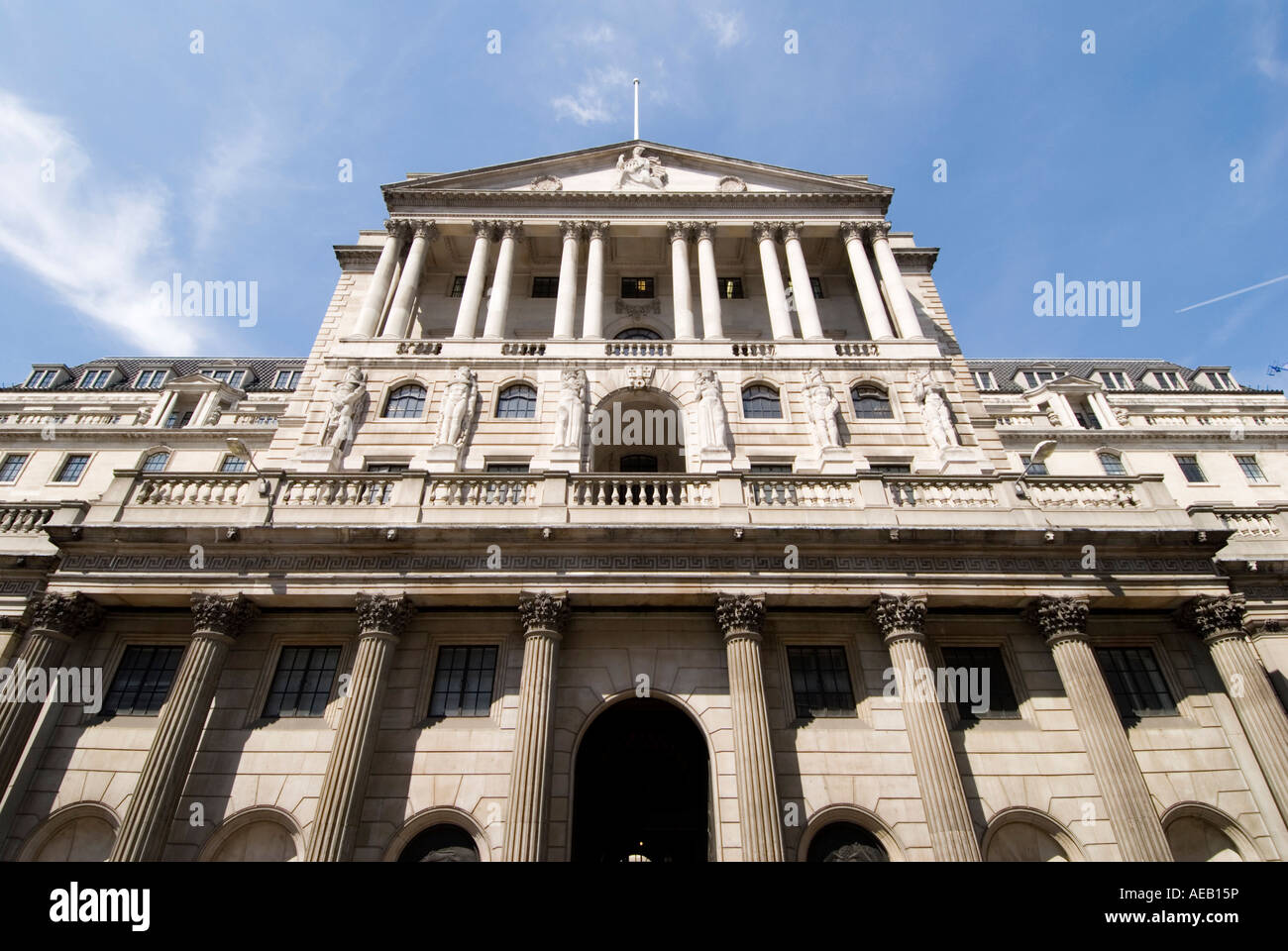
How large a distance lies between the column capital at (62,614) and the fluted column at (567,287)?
16.0 m

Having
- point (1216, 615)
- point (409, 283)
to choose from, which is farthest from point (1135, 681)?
point (409, 283)

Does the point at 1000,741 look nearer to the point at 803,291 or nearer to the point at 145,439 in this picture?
the point at 803,291

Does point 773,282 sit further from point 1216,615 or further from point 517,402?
point 1216,615

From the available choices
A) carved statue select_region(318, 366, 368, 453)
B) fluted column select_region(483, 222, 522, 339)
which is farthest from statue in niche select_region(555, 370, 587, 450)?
carved statue select_region(318, 366, 368, 453)

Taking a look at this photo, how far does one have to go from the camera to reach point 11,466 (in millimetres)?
37219

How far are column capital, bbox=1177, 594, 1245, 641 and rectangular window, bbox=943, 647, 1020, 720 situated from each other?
200 inches

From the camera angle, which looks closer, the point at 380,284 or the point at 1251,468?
the point at 380,284

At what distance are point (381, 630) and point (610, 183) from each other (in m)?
22.9

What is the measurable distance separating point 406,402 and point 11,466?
30175 millimetres

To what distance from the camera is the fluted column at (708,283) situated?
1009 inches

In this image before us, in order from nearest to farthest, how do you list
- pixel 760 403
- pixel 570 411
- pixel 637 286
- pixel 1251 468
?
pixel 570 411, pixel 760 403, pixel 637 286, pixel 1251 468

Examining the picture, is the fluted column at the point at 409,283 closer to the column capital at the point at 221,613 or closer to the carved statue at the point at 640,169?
the carved statue at the point at 640,169

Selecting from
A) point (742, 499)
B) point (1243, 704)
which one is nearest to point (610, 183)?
point (742, 499)
